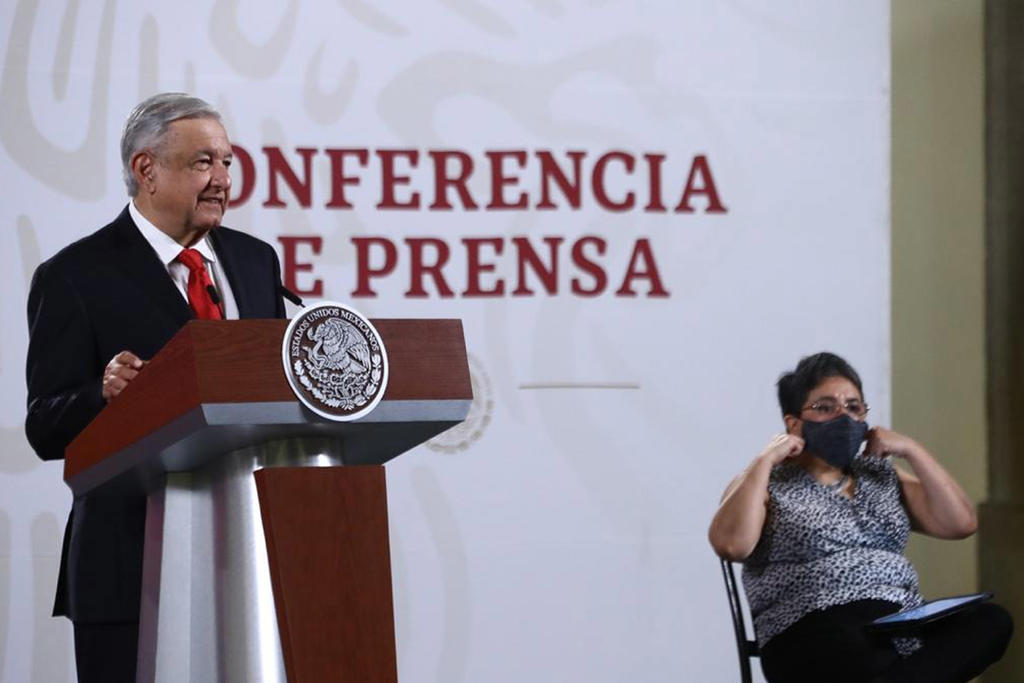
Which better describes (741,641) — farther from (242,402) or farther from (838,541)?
(242,402)

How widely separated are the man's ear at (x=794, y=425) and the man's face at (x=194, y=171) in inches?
63.9

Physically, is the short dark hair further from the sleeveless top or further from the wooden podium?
the wooden podium

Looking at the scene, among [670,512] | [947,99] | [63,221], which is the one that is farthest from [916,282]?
[63,221]

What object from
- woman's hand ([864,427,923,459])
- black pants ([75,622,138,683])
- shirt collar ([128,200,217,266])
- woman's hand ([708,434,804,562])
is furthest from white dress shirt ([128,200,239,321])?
woman's hand ([864,427,923,459])

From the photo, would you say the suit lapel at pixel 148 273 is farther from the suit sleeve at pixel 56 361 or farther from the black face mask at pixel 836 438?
the black face mask at pixel 836 438

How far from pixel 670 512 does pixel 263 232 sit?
1.32 meters

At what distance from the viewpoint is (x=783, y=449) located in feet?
10.1

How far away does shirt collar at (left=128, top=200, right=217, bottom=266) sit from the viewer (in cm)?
196

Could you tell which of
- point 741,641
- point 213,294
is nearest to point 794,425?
point 741,641

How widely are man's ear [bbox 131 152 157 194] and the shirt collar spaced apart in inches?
1.7

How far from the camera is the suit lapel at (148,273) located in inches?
74.8

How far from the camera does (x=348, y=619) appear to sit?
4.70 feet

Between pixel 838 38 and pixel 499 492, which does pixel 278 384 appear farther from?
pixel 838 38

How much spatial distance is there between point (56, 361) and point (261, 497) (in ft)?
1.95
